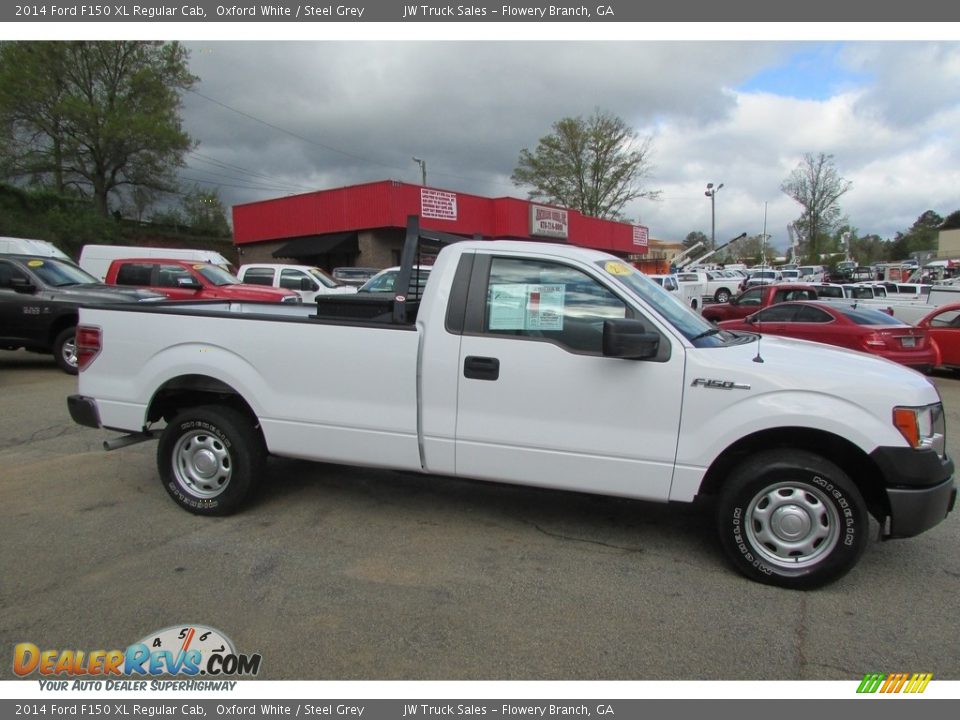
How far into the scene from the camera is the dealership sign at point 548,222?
34.6m

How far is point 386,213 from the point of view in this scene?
29453 mm

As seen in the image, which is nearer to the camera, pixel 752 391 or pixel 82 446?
pixel 752 391

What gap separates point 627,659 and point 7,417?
7.62m

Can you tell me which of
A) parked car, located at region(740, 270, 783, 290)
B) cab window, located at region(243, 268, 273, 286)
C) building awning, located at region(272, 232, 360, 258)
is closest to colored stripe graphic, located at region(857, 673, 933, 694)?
parked car, located at region(740, 270, 783, 290)

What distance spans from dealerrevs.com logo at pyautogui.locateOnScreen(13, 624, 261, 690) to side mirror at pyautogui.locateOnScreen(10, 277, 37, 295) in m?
9.27

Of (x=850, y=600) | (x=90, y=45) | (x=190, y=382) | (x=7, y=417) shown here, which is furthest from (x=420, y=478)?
(x=90, y=45)

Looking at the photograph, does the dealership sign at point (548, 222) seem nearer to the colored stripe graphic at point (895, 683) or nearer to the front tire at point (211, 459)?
the front tire at point (211, 459)

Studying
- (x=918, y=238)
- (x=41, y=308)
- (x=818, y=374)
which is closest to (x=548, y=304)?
(x=818, y=374)

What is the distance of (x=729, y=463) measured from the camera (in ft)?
11.9

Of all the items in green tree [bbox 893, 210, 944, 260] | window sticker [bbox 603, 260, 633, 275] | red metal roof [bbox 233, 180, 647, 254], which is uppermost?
green tree [bbox 893, 210, 944, 260]

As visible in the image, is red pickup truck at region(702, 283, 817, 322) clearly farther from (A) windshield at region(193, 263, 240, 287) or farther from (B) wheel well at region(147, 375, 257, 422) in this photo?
(B) wheel well at region(147, 375, 257, 422)

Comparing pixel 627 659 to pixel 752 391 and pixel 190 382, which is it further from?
pixel 190 382

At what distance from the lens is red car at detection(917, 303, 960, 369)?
11.1 meters

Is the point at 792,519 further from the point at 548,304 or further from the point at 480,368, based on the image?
the point at 480,368
